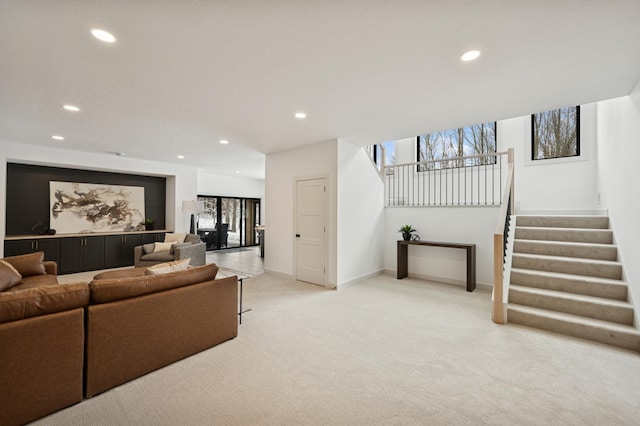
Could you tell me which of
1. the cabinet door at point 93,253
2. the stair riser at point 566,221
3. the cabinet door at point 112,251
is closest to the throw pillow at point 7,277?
the cabinet door at point 93,253

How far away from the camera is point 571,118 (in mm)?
5180

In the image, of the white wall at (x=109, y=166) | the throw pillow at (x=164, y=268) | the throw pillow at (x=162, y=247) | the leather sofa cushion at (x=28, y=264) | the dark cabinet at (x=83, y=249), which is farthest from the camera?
the throw pillow at (x=162, y=247)

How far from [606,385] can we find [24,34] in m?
5.26

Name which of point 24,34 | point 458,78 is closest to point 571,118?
point 458,78

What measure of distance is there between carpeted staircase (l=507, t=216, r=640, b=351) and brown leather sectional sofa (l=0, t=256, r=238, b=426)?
12.1 ft

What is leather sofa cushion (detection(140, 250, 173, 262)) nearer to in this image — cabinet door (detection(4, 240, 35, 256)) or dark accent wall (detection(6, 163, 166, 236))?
cabinet door (detection(4, 240, 35, 256))

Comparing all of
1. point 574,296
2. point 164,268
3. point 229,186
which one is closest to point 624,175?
point 574,296

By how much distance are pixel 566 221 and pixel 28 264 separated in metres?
7.96

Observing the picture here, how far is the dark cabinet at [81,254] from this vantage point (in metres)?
5.66

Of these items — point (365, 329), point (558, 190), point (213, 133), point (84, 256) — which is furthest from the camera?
point (84, 256)

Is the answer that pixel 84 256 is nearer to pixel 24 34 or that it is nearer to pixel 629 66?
pixel 24 34

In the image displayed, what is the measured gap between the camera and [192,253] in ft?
18.9

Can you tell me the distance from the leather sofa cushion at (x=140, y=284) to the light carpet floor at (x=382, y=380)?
0.69 meters

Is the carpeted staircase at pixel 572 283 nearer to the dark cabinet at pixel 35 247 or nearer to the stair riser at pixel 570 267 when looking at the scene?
the stair riser at pixel 570 267
